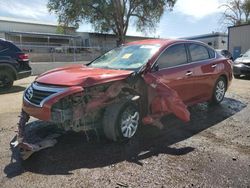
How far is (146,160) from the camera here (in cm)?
447

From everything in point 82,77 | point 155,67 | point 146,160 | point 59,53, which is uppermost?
point 59,53

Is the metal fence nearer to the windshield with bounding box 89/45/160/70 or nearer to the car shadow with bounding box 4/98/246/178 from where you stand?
the windshield with bounding box 89/45/160/70

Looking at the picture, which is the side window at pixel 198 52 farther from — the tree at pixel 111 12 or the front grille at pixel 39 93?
the tree at pixel 111 12

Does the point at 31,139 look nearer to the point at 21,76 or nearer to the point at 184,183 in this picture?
the point at 184,183

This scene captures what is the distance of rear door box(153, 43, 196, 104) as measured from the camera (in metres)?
5.78

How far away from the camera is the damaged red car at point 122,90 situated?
181 inches

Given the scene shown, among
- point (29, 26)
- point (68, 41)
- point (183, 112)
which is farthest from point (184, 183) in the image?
point (29, 26)

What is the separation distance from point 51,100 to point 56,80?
438mm

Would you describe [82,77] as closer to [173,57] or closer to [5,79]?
[173,57]

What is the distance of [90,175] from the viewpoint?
13.1 feet

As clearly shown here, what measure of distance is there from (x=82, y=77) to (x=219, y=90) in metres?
4.15

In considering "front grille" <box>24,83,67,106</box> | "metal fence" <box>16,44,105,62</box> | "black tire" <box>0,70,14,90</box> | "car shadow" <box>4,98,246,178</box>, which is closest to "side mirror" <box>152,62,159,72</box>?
"car shadow" <box>4,98,246,178</box>

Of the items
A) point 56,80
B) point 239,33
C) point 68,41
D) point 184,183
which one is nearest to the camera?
point 184,183

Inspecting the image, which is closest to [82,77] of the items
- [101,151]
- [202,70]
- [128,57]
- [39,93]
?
[39,93]
